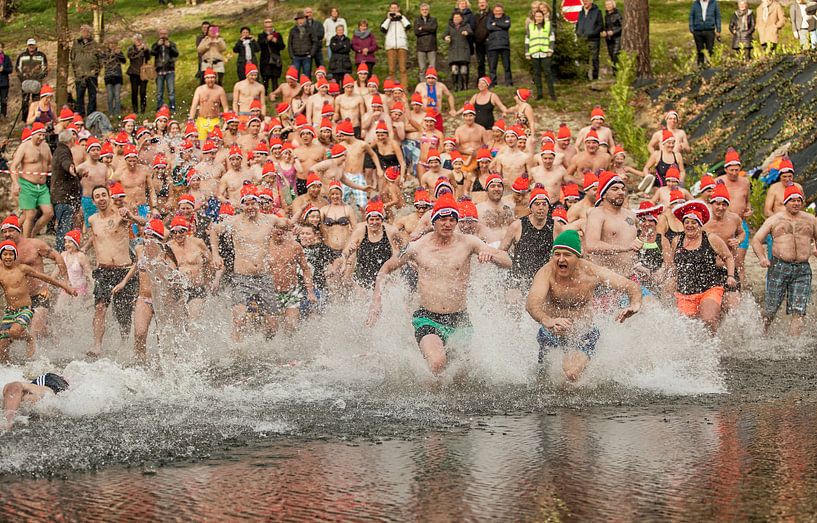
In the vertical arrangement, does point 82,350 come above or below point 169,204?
below

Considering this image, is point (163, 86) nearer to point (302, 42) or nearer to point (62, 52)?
point (62, 52)

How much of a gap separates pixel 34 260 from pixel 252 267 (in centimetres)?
217

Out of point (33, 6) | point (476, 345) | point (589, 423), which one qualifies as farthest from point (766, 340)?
point (33, 6)

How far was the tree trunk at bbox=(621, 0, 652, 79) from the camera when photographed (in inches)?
906

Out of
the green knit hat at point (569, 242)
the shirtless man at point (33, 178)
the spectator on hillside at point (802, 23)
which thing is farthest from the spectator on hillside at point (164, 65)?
the green knit hat at point (569, 242)

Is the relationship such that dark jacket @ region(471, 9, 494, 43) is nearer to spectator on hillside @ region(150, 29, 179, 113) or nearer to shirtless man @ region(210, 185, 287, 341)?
spectator on hillside @ region(150, 29, 179, 113)

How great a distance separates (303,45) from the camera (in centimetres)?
2184

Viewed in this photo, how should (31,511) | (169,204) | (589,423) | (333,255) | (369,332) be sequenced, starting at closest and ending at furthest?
(31,511) → (589,423) → (369,332) → (333,255) → (169,204)

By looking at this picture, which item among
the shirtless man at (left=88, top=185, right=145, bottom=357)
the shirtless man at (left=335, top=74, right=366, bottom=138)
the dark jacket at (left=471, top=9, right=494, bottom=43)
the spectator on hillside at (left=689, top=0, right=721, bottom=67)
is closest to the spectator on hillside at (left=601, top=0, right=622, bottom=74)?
the spectator on hillside at (left=689, top=0, right=721, bottom=67)

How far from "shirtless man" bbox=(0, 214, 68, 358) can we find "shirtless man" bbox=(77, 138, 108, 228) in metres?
3.49

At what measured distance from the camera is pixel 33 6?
131 ft

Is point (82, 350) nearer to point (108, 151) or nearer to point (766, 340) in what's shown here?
point (108, 151)

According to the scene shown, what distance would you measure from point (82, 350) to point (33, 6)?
28.4 meters

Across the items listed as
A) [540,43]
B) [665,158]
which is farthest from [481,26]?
[665,158]
